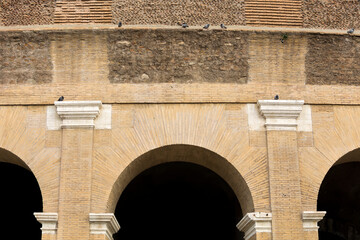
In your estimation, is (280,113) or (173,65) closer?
(280,113)

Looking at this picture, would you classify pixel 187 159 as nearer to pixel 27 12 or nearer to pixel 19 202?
pixel 27 12

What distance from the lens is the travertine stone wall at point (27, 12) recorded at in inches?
430

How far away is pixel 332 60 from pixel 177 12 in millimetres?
2585

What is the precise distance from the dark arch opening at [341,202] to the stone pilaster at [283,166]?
9.09 ft

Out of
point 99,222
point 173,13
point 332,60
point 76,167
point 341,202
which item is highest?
point 173,13

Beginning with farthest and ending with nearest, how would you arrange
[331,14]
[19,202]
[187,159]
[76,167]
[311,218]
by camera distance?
[19,202], [331,14], [187,159], [76,167], [311,218]

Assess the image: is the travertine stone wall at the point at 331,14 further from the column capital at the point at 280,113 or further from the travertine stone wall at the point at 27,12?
the travertine stone wall at the point at 27,12

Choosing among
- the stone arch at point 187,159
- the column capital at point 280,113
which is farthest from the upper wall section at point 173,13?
the stone arch at point 187,159

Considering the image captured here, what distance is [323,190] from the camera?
514 inches

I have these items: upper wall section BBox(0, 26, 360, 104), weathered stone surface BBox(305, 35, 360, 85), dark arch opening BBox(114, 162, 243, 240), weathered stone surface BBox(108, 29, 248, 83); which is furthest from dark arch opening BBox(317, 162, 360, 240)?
weathered stone surface BBox(108, 29, 248, 83)

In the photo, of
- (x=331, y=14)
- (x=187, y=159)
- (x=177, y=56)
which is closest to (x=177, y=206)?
(x=187, y=159)

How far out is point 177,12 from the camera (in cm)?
1092

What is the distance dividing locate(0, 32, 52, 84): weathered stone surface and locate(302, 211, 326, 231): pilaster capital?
170 inches

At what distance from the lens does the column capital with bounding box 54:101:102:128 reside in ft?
32.7
